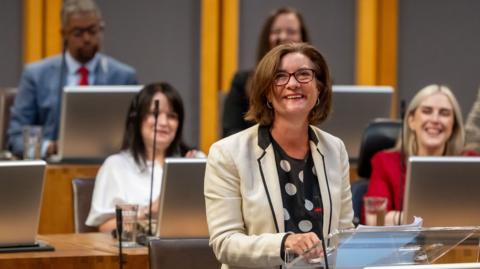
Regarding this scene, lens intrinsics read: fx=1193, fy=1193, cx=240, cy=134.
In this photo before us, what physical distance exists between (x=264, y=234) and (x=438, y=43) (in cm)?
552

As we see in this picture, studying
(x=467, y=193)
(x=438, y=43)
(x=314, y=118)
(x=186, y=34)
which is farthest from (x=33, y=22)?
(x=314, y=118)

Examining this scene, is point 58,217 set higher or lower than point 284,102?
lower

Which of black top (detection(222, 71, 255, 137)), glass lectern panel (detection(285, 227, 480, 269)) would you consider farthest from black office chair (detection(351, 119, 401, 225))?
glass lectern panel (detection(285, 227, 480, 269))

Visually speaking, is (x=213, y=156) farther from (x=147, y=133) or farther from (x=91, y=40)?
(x=91, y=40)

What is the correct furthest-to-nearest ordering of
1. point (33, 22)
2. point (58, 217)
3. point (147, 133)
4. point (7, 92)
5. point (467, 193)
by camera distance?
1. point (33, 22)
2. point (7, 92)
3. point (58, 217)
4. point (147, 133)
5. point (467, 193)

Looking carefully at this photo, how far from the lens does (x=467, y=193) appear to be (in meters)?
4.18

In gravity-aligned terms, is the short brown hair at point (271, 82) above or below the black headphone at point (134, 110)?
above

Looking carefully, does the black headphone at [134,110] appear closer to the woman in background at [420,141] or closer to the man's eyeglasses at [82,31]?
the woman in background at [420,141]

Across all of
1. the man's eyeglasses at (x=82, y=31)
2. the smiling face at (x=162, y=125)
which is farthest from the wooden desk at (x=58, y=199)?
the man's eyeglasses at (x=82, y=31)

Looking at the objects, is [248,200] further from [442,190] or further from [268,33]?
[268,33]

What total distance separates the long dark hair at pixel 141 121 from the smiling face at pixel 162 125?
0.05 feet

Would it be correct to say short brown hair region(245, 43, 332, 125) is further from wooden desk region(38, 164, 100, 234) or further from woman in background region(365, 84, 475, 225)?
wooden desk region(38, 164, 100, 234)

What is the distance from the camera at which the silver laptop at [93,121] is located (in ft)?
17.3

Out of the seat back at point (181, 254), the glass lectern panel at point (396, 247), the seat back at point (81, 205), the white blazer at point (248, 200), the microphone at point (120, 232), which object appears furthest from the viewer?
the seat back at point (81, 205)
